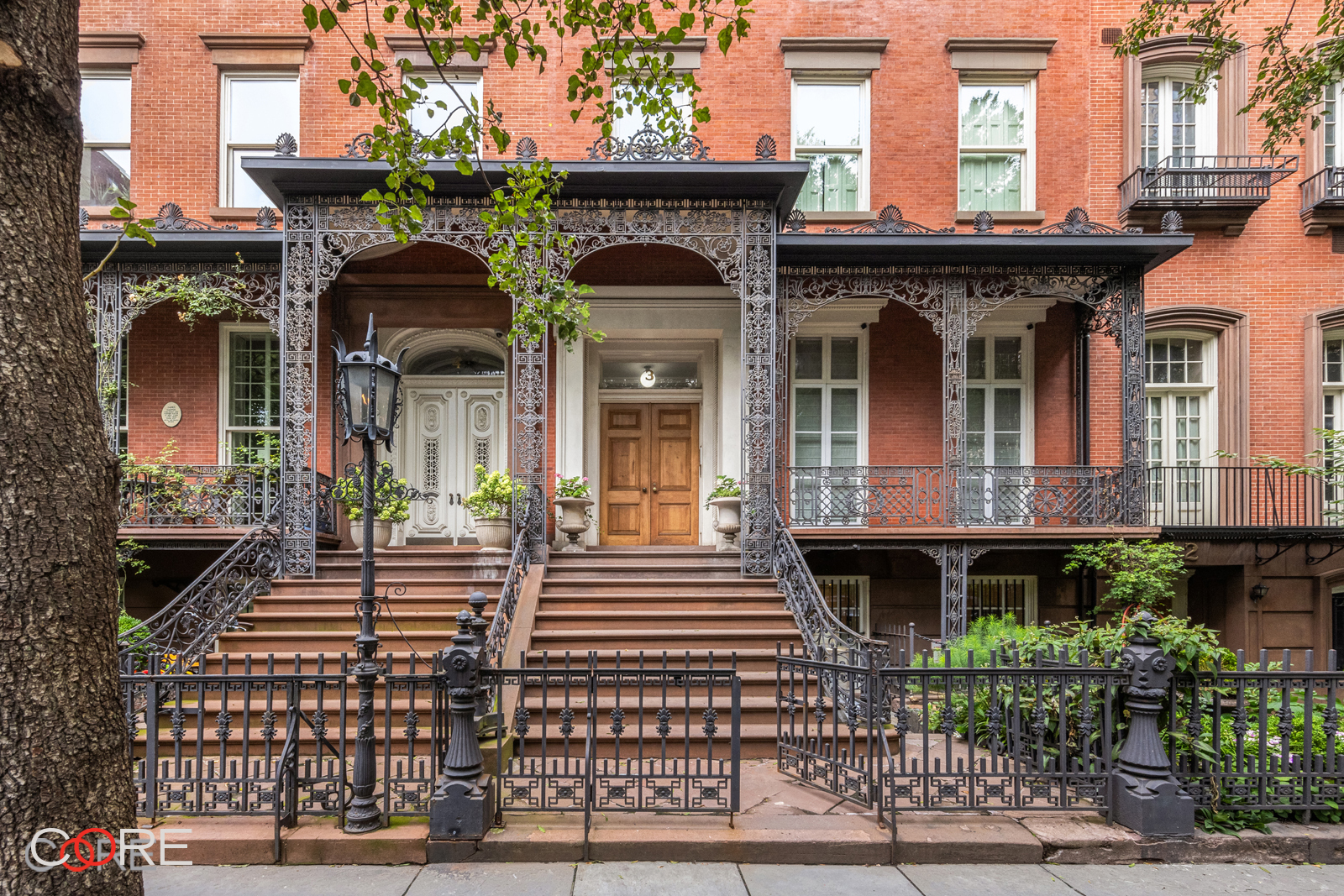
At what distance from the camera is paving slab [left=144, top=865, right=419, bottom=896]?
449 cm

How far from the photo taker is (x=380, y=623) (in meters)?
8.36

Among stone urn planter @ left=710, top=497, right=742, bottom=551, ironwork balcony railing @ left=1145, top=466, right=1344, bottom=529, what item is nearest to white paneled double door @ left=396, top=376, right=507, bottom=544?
stone urn planter @ left=710, top=497, right=742, bottom=551

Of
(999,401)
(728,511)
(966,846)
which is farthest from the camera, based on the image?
(999,401)

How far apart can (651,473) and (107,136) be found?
10272 mm

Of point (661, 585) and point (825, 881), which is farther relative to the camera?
point (661, 585)

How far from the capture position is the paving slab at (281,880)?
4488 millimetres

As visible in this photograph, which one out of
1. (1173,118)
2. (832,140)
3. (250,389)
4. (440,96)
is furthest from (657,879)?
(1173,118)

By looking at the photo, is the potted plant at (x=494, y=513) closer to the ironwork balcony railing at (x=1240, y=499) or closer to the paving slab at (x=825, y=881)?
the paving slab at (x=825, y=881)

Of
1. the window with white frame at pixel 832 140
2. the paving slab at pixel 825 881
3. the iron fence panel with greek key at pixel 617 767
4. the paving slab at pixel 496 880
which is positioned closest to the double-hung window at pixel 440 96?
the window with white frame at pixel 832 140

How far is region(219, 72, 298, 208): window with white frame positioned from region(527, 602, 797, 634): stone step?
29.0 ft

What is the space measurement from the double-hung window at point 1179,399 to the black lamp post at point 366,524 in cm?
1203

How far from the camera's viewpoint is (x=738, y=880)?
4652 millimetres

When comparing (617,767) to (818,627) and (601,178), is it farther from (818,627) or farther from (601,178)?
(601,178)

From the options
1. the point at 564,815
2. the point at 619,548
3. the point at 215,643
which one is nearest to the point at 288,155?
the point at 215,643
